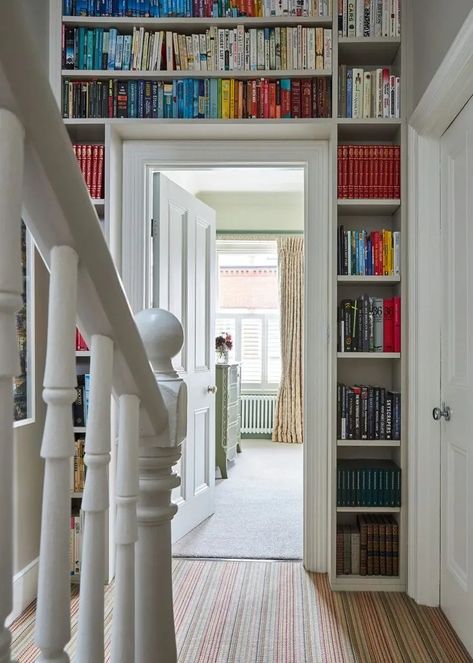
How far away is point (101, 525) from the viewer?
0.84 meters

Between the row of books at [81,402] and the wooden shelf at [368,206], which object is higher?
the wooden shelf at [368,206]

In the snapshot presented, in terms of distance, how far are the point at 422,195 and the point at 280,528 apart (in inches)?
86.0

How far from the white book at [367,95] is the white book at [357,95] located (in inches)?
0.6

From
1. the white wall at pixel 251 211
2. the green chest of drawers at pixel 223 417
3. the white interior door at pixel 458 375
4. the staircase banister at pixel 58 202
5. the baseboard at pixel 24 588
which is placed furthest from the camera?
the white wall at pixel 251 211

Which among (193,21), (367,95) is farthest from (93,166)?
(367,95)

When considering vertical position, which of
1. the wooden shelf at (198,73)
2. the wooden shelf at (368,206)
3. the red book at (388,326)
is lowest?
the red book at (388,326)

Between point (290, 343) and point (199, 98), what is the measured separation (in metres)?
4.25

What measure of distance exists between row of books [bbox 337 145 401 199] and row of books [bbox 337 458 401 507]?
1.31 metres

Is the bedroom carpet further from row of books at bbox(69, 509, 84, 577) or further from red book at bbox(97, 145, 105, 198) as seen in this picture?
red book at bbox(97, 145, 105, 198)

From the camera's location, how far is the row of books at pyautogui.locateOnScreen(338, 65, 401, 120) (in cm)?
289

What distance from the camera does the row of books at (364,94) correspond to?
2887 mm

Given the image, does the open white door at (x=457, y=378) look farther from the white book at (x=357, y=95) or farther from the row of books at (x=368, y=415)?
the white book at (x=357, y=95)

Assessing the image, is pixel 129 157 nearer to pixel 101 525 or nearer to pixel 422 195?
pixel 422 195

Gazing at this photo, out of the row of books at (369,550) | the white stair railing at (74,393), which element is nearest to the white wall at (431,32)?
the white stair railing at (74,393)
